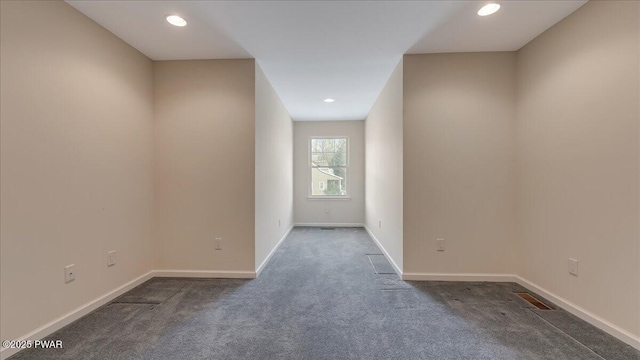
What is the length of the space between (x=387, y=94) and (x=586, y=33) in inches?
75.7

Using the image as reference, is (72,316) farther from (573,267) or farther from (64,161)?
(573,267)

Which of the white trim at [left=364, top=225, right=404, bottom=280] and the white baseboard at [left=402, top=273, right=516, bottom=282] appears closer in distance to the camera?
the white baseboard at [left=402, top=273, right=516, bottom=282]

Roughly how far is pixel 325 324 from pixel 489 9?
9.08ft

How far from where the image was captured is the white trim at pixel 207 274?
9.37 feet

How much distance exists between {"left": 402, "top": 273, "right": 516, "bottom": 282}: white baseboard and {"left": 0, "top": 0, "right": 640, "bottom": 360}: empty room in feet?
0.13

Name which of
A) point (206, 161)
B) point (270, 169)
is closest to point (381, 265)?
point (270, 169)

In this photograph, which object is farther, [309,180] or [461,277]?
[309,180]

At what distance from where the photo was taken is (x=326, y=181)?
6078 millimetres

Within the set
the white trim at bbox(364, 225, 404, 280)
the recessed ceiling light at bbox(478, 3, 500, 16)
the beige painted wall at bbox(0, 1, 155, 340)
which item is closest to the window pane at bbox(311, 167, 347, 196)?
the white trim at bbox(364, 225, 404, 280)

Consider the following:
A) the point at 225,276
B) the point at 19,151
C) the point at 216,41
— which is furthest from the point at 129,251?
the point at 216,41

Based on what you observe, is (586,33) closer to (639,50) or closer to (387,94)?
(639,50)

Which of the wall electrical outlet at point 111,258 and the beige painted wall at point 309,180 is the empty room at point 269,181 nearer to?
the wall electrical outlet at point 111,258

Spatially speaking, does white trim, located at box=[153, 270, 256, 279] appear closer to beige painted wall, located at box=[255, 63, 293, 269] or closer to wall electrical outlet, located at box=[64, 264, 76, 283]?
beige painted wall, located at box=[255, 63, 293, 269]

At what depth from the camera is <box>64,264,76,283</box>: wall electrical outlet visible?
1.96 meters
